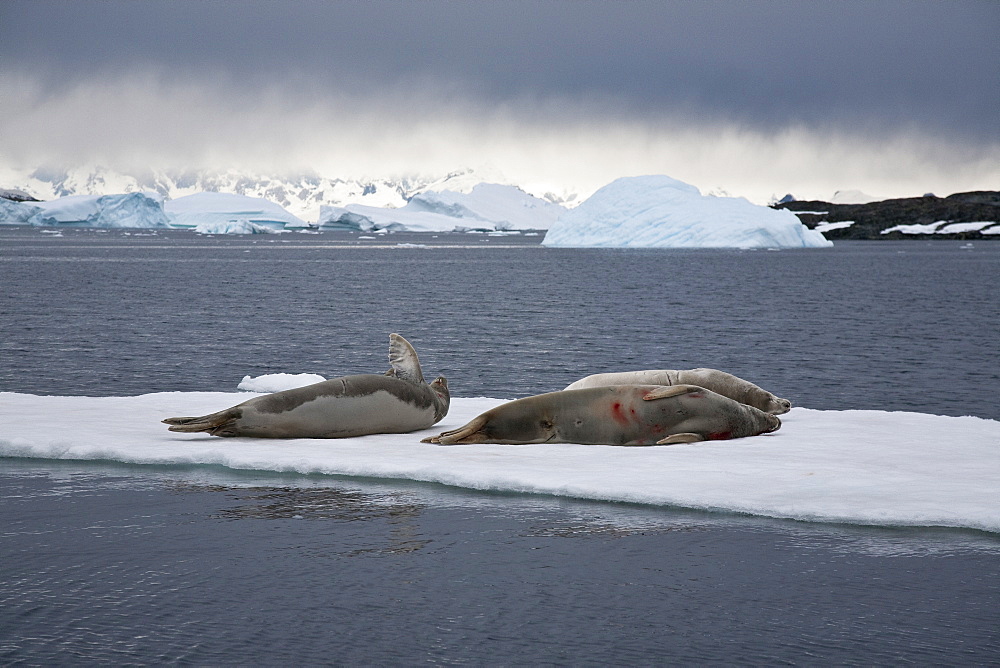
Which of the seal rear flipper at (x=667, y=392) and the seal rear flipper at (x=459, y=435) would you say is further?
the seal rear flipper at (x=667, y=392)

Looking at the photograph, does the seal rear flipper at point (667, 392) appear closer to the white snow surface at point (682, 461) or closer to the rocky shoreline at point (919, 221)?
the white snow surface at point (682, 461)

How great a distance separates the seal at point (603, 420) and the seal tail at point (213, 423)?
6.02ft

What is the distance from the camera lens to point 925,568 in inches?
244

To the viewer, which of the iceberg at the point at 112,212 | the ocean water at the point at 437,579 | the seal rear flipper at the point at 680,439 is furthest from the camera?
the iceberg at the point at 112,212

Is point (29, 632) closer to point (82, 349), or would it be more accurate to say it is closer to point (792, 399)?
point (792, 399)

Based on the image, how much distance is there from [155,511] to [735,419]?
5.50 meters

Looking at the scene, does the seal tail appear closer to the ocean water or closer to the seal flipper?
the ocean water

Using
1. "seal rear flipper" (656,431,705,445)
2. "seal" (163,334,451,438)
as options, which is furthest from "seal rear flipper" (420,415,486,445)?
"seal rear flipper" (656,431,705,445)

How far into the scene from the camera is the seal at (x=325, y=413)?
9.98m

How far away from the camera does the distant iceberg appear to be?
3615 inches

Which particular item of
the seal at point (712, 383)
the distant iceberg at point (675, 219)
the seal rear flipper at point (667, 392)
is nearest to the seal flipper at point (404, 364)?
the seal at point (712, 383)

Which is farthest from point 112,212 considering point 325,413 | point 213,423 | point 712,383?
point 325,413

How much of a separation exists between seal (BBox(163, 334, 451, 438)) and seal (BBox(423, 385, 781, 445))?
72cm

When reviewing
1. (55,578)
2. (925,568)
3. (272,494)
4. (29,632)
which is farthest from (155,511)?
(925,568)
